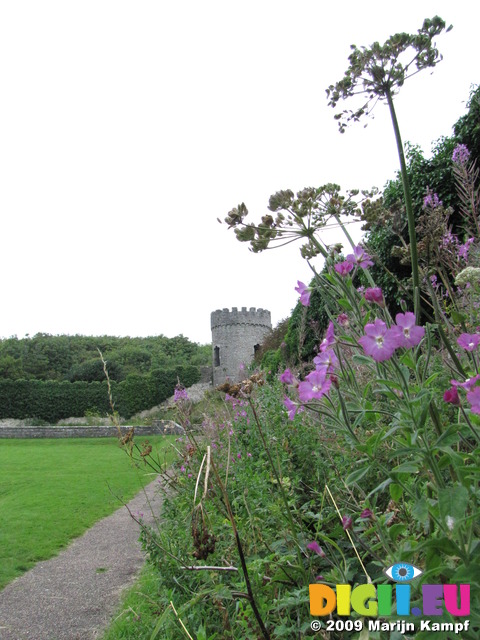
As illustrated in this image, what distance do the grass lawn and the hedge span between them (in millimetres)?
17849

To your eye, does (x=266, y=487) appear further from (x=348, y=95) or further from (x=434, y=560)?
(x=348, y=95)

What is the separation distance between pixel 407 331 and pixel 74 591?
382 cm

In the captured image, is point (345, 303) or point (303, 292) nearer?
point (345, 303)

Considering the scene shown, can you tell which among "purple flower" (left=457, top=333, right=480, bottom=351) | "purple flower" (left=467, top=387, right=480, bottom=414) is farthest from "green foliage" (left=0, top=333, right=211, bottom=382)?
"purple flower" (left=467, top=387, right=480, bottom=414)

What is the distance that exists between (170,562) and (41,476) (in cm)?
887

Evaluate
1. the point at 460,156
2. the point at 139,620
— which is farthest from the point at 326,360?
the point at 139,620

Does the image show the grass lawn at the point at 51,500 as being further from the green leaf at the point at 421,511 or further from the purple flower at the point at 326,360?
the green leaf at the point at 421,511

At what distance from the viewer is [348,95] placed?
1.46m

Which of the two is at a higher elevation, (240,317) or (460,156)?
(240,317)

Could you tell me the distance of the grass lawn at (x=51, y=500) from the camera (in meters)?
4.79

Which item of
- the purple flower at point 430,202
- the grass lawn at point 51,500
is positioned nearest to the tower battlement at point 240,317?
the grass lawn at point 51,500

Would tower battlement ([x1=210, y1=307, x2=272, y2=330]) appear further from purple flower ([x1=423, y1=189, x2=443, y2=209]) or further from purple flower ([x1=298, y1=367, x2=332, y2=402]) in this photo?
purple flower ([x1=298, y1=367, x2=332, y2=402])

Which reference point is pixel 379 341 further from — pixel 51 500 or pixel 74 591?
pixel 51 500

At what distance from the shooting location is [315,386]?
105cm
